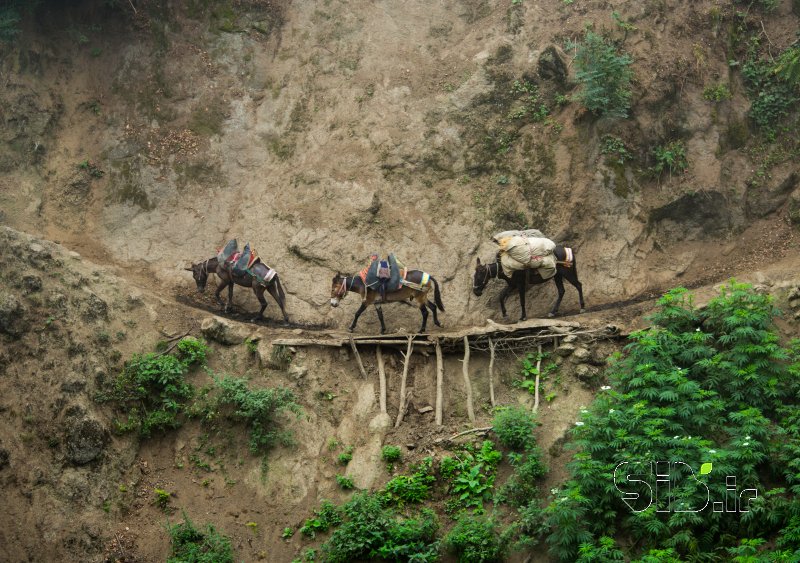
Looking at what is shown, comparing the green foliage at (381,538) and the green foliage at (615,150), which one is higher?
the green foliage at (615,150)

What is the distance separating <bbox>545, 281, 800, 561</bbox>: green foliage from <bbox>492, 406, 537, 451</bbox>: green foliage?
39.5 inches

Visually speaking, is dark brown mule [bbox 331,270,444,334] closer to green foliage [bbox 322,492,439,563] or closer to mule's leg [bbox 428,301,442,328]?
mule's leg [bbox 428,301,442,328]

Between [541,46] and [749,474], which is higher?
[541,46]

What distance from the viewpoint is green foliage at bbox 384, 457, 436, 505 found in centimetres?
1421

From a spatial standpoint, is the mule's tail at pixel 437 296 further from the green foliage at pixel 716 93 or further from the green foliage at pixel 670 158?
the green foliage at pixel 716 93

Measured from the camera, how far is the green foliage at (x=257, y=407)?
15078mm

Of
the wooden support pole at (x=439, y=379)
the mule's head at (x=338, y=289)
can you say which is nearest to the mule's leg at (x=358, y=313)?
the mule's head at (x=338, y=289)

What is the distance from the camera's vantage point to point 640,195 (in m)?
18.4

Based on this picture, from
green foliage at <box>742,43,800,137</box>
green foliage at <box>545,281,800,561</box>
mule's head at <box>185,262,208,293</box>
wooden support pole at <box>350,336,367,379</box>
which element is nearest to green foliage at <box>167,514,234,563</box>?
wooden support pole at <box>350,336,367,379</box>

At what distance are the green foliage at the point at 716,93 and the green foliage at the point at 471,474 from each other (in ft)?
32.4

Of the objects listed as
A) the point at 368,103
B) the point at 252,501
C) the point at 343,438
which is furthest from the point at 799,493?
the point at 368,103

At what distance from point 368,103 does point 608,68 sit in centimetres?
568

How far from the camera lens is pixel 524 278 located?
55.7ft

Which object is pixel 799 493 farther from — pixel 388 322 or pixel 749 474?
pixel 388 322
